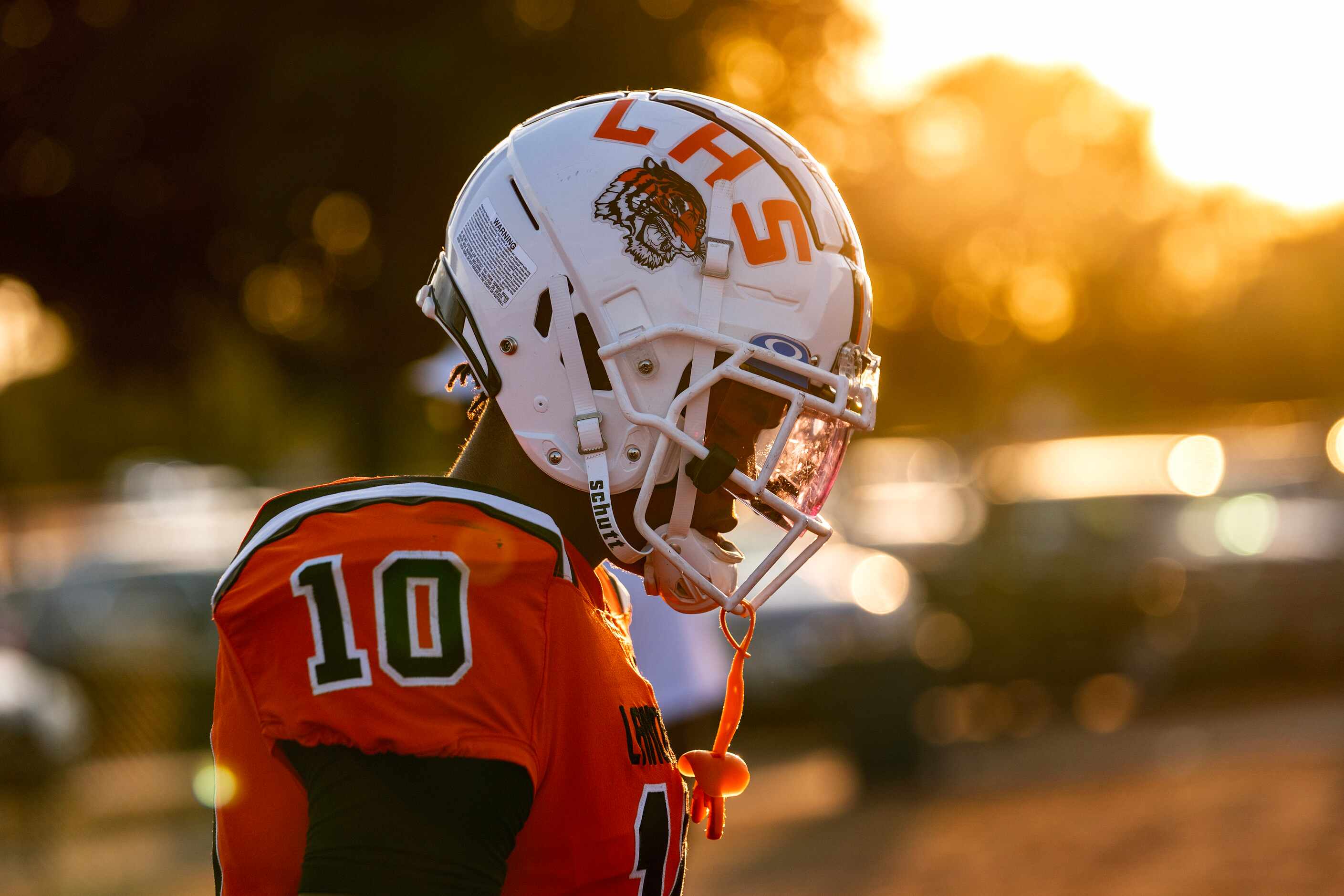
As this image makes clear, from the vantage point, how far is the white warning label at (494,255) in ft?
7.20

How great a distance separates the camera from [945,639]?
1048 centimetres

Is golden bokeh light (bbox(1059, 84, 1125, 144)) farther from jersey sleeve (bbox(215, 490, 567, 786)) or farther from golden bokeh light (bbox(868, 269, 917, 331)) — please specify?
jersey sleeve (bbox(215, 490, 567, 786))

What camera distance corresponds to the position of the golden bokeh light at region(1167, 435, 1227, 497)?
11.2 m

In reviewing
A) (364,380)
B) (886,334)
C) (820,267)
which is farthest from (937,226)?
(820,267)

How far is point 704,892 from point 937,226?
1608 centimetres

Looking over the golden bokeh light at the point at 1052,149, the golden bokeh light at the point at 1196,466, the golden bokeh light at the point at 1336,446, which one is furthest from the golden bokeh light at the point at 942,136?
the golden bokeh light at the point at 1196,466

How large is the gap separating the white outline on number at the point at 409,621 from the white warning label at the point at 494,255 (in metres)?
0.59

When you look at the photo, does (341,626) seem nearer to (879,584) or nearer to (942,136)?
(879,584)

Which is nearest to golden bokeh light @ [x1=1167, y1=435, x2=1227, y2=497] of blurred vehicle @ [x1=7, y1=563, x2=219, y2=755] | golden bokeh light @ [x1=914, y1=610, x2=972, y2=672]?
golden bokeh light @ [x1=914, y1=610, x2=972, y2=672]

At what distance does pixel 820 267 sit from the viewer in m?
2.28

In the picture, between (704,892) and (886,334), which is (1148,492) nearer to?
(704,892)

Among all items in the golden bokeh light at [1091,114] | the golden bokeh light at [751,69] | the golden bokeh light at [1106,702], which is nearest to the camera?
the golden bokeh light at [1106,702]

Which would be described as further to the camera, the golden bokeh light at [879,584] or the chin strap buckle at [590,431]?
the golden bokeh light at [879,584]

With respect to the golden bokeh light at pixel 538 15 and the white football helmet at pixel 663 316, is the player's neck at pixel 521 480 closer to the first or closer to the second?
the white football helmet at pixel 663 316
